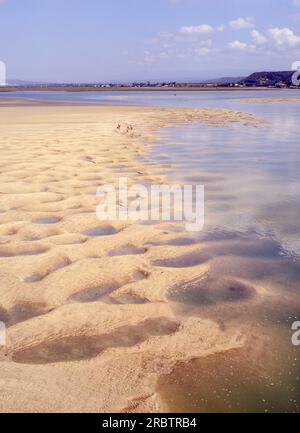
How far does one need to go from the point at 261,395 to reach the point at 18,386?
0.98 metres

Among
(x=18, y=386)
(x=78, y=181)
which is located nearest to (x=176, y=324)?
(x=18, y=386)

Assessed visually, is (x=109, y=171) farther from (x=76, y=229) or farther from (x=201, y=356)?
(x=201, y=356)

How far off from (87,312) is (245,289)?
0.95m

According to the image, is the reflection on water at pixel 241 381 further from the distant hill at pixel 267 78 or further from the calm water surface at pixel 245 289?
the distant hill at pixel 267 78

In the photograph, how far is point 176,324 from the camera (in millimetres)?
2256

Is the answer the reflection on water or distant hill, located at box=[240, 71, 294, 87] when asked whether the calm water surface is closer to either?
the reflection on water

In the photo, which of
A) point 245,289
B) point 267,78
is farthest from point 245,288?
point 267,78

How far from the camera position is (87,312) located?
7.72ft

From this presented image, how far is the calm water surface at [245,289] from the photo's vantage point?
1760mm

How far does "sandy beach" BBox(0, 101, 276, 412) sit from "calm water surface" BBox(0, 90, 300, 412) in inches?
3.0

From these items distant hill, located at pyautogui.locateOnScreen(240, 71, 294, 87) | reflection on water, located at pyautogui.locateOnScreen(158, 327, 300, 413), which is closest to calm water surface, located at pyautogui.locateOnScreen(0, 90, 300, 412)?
reflection on water, located at pyautogui.locateOnScreen(158, 327, 300, 413)

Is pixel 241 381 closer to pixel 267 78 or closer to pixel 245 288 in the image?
pixel 245 288

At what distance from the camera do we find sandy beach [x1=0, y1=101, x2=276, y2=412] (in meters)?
1.78

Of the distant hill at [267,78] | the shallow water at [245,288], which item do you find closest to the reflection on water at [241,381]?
the shallow water at [245,288]
